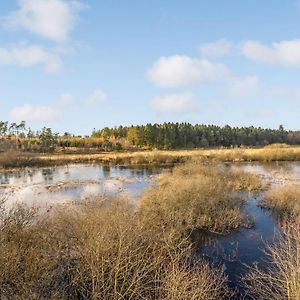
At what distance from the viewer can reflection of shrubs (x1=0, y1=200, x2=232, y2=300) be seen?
33.7 feet

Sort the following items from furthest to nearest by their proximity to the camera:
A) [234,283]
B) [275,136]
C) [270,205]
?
1. [275,136]
2. [270,205]
3. [234,283]

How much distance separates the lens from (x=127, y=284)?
11617mm

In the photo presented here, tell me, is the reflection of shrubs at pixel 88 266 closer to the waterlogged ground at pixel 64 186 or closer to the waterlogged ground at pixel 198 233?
the waterlogged ground at pixel 198 233

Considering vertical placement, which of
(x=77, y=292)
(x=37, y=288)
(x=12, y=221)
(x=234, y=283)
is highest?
(x=12, y=221)

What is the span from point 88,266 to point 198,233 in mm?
10823

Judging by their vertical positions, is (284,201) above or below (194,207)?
below

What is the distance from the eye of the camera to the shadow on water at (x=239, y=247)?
16156 millimetres

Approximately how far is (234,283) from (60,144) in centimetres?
8620

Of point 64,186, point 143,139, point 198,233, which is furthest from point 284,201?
point 143,139

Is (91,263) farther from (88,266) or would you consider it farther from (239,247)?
(239,247)

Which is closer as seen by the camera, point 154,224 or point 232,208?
point 154,224

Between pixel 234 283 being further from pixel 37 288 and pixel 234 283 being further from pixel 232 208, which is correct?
pixel 232 208

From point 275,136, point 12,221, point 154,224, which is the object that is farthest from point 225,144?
point 12,221

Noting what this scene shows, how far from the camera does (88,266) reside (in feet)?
38.6
